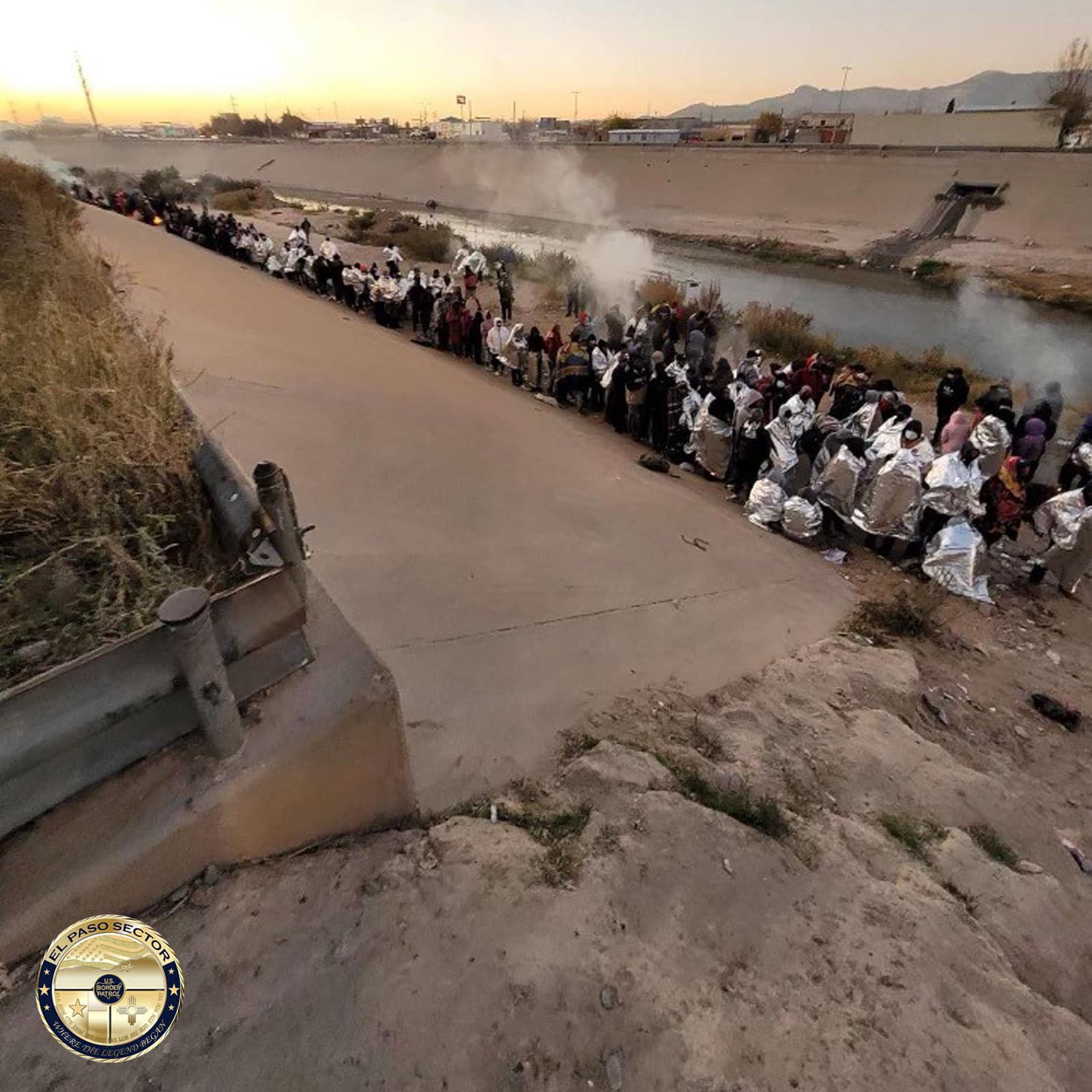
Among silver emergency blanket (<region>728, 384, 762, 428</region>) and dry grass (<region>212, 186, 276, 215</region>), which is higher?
silver emergency blanket (<region>728, 384, 762, 428</region>)

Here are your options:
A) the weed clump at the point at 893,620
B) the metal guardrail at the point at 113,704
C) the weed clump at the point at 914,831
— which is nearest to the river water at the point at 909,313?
the weed clump at the point at 893,620

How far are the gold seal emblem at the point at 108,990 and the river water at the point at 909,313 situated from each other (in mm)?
18824

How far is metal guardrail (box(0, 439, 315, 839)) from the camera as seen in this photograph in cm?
156

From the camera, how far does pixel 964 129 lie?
3991 cm

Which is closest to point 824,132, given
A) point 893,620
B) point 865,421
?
point 865,421

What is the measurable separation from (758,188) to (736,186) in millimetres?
1440

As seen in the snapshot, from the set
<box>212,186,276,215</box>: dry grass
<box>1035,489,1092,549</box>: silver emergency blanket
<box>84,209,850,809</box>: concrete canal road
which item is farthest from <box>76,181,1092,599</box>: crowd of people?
<box>212,186,276,215</box>: dry grass

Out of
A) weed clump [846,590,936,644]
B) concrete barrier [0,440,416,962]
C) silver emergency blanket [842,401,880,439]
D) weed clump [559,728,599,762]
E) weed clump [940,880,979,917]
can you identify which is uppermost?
concrete barrier [0,440,416,962]

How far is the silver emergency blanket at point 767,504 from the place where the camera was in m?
7.28

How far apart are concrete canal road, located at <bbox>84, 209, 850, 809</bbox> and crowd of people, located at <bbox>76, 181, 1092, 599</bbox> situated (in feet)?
1.99

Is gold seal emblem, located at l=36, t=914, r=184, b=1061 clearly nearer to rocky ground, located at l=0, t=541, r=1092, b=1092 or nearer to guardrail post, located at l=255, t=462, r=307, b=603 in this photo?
rocky ground, located at l=0, t=541, r=1092, b=1092

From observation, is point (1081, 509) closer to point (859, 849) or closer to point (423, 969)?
point (859, 849)

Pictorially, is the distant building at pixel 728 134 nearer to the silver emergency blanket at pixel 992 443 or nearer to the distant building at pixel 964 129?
the distant building at pixel 964 129

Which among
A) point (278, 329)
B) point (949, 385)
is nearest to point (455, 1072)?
point (949, 385)
